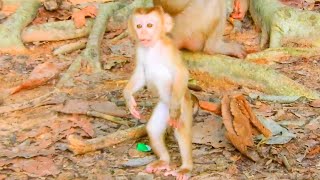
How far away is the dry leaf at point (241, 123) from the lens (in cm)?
582

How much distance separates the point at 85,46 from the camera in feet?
27.5

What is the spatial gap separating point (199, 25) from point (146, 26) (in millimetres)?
2180

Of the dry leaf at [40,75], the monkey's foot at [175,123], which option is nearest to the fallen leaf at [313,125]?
the monkey's foot at [175,123]

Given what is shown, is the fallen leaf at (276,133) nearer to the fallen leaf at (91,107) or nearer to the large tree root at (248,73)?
the large tree root at (248,73)

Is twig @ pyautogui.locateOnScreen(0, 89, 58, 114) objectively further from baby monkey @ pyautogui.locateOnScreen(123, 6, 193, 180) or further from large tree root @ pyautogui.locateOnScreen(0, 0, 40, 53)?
large tree root @ pyautogui.locateOnScreen(0, 0, 40, 53)

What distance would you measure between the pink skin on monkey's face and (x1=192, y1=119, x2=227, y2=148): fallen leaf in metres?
1.05

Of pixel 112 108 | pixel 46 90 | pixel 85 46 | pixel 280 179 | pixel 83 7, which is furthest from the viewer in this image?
pixel 83 7

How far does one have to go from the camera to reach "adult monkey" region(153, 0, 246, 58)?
7379 mm

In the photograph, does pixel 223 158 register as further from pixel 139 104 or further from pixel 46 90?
pixel 46 90

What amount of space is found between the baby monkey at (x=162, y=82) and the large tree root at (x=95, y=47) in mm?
1801

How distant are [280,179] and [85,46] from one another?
3.40m

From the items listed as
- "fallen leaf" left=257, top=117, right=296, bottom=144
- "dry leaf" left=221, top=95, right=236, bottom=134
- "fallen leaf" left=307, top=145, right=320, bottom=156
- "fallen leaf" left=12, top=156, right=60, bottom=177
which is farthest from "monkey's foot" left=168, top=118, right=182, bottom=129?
"fallen leaf" left=307, top=145, right=320, bottom=156

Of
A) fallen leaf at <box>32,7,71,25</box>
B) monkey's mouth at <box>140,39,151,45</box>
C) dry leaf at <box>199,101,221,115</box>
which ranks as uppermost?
monkey's mouth at <box>140,39,151,45</box>

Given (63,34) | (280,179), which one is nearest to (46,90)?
(63,34)
